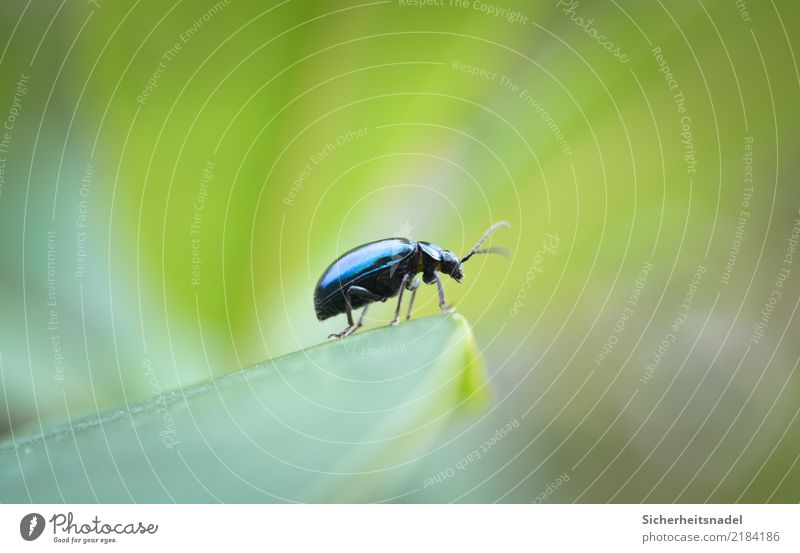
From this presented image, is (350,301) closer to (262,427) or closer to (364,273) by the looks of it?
(364,273)
